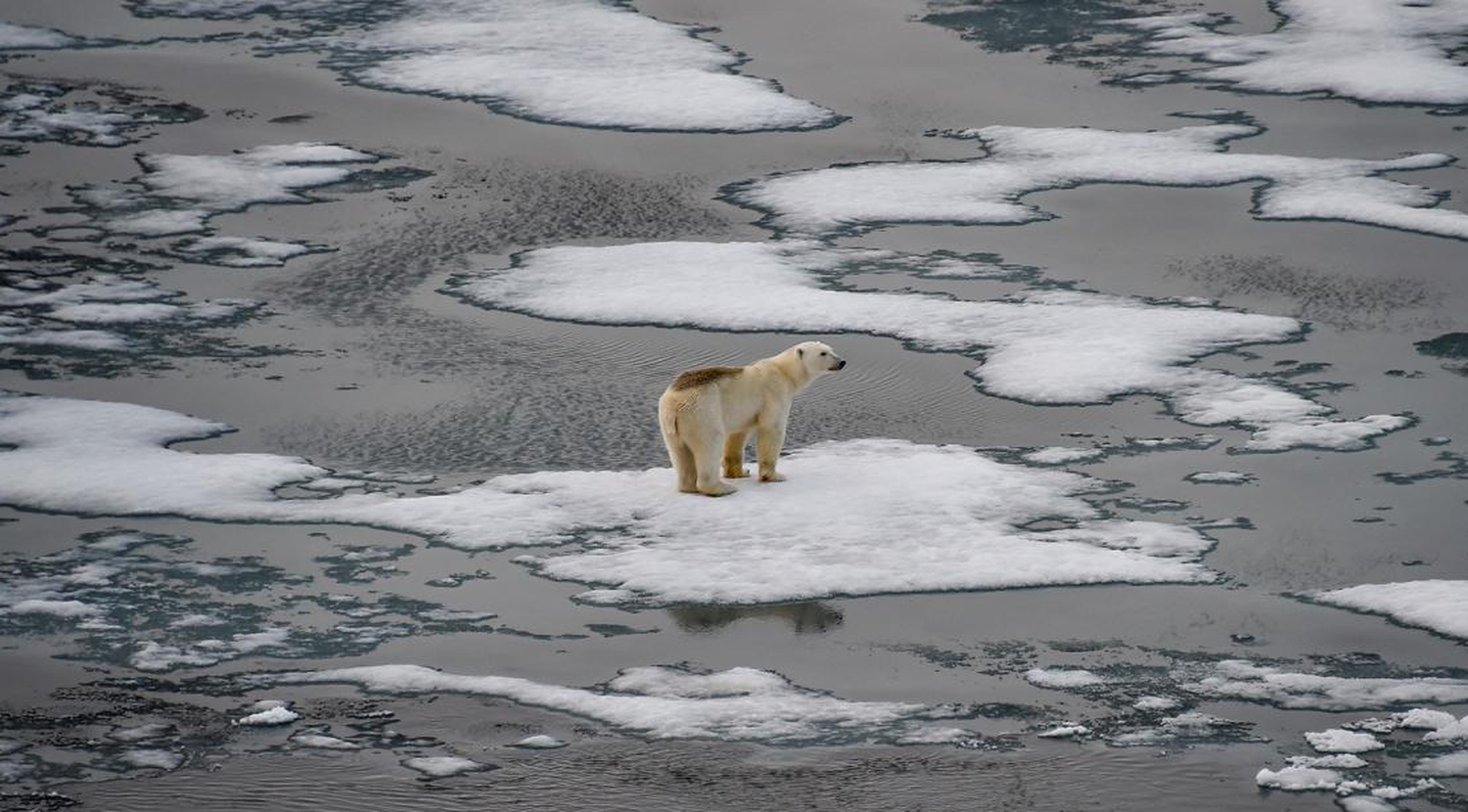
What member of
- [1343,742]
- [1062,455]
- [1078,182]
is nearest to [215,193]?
[1078,182]

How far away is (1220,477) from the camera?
9188 mm

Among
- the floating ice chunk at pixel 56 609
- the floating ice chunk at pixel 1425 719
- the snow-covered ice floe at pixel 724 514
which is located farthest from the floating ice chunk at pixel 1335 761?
the floating ice chunk at pixel 56 609

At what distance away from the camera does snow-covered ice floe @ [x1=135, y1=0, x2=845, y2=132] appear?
15.6 metres

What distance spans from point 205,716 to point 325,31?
39.0 feet

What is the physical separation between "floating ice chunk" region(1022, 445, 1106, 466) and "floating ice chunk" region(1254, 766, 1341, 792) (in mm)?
3298

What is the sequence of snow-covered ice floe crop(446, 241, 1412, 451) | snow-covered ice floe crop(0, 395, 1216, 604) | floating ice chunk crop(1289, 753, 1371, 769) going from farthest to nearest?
snow-covered ice floe crop(446, 241, 1412, 451) → snow-covered ice floe crop(0, 395, 1216, 604) → floating ice chunk crop(1289, 753, 1371, 769)

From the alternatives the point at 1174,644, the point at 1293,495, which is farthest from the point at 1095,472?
the point at 1174,644

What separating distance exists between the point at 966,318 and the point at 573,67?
6221mm

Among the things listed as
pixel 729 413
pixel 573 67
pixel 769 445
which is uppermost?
pixel 573 67

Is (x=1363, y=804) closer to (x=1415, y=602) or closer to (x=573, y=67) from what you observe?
(x=1415, y=602)

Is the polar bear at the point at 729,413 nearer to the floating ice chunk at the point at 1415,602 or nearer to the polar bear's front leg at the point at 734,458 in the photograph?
the polar bear's front leg at the point at 734,458

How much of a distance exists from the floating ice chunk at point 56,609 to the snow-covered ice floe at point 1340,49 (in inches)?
448

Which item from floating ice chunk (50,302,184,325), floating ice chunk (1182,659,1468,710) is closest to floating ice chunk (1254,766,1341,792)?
floating ice chunk (1182,659,1468,710)

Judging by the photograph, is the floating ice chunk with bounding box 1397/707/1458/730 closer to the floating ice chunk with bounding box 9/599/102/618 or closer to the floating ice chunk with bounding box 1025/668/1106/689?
the floating ice chunk with bounding box 1025/668/1106/689
